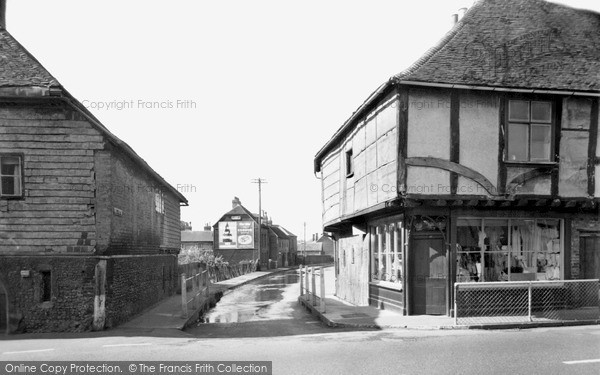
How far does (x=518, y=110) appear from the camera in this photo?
1389cm

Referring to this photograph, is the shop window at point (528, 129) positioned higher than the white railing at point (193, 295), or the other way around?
the shop window at point (528, 129)

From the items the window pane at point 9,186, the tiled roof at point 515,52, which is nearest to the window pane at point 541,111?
the tiled roof at point 515,52

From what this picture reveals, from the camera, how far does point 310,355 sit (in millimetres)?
8820

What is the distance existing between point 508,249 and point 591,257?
2.57 meters

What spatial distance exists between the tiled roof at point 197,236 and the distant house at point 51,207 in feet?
194

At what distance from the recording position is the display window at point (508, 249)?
1391 centimetres

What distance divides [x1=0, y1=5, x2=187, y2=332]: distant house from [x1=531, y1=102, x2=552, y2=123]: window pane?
1092 cm

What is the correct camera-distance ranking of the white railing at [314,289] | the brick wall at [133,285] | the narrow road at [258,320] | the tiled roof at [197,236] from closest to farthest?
the brick wall at [133,285]
the narrow road at [258,320]
the white railing at [314,289]
the tiled roof at [197,236]

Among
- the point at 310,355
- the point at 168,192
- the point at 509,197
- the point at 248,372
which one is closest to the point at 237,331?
the point at 310,355

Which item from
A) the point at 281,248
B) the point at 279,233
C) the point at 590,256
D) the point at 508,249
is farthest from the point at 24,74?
the point at 279,233

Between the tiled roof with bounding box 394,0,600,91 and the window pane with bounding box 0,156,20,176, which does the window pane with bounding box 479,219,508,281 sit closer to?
the tiled roof with bounding box 394,0,600,91

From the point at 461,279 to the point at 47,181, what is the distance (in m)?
10.9

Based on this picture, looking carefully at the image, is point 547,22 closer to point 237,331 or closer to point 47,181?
point 237,331

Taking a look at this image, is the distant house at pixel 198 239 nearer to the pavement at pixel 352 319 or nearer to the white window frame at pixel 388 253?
the pavement at pixel 352 319
